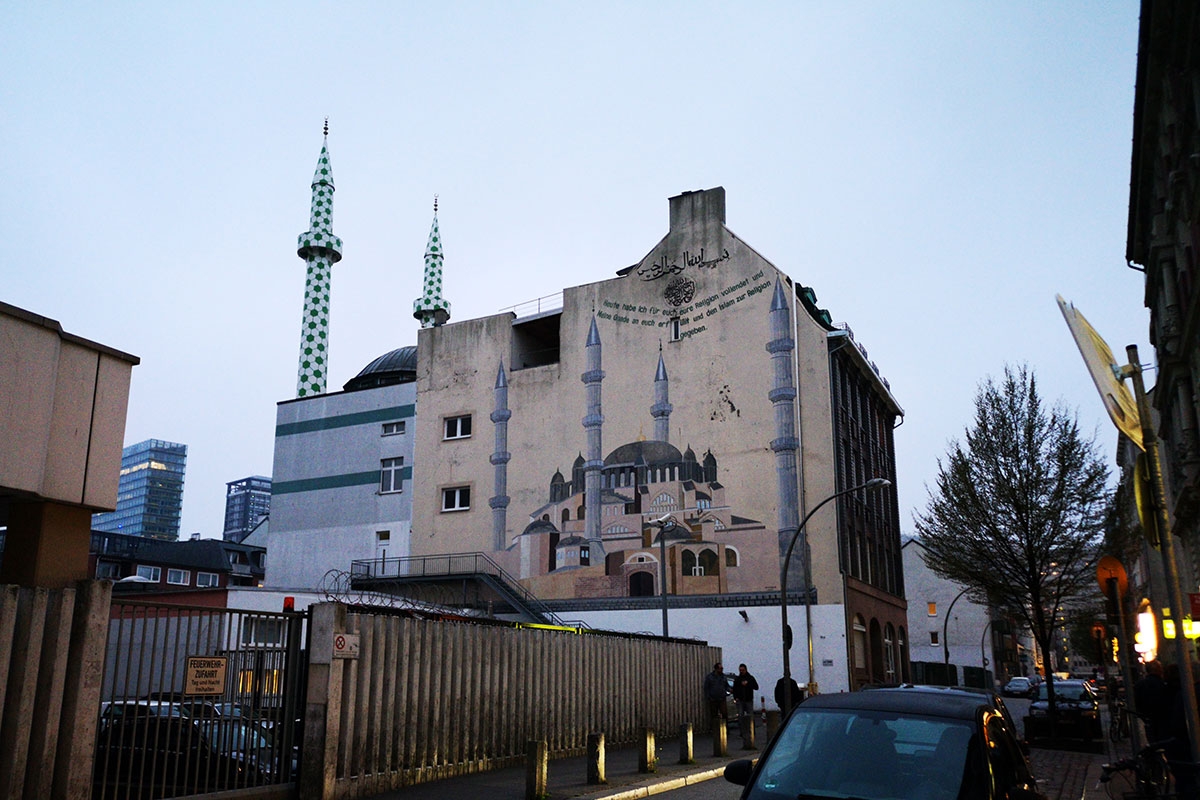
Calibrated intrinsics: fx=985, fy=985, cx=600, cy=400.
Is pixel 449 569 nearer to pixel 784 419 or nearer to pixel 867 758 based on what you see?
pixel 784 419

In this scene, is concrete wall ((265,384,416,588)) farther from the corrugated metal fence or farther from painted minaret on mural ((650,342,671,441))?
the corrugated metal fence

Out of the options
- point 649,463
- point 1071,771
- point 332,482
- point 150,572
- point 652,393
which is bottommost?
point 1071,771

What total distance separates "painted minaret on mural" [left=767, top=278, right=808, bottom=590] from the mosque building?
7 cm

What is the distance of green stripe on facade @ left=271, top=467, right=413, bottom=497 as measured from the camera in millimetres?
42781

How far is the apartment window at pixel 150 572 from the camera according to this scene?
66375 millimetres

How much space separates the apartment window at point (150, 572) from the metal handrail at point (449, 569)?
105 feet

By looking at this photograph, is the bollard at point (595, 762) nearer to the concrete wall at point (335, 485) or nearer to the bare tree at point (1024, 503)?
the bare tree at point (1024, 503)

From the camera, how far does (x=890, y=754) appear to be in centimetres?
614

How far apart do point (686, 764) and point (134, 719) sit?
932 cm

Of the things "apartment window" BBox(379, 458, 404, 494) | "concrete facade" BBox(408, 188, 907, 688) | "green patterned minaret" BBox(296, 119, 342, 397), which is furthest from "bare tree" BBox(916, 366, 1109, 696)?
"green patterned minaret" BBox(296, 119, 342, 397)

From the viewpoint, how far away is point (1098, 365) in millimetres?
6957

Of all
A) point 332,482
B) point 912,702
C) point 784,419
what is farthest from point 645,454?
point 912,702

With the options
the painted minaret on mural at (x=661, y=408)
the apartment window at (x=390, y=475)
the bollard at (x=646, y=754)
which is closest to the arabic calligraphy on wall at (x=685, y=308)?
the painted minaret on mural at (x=661, y=408)

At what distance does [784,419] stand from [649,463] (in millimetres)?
5322
